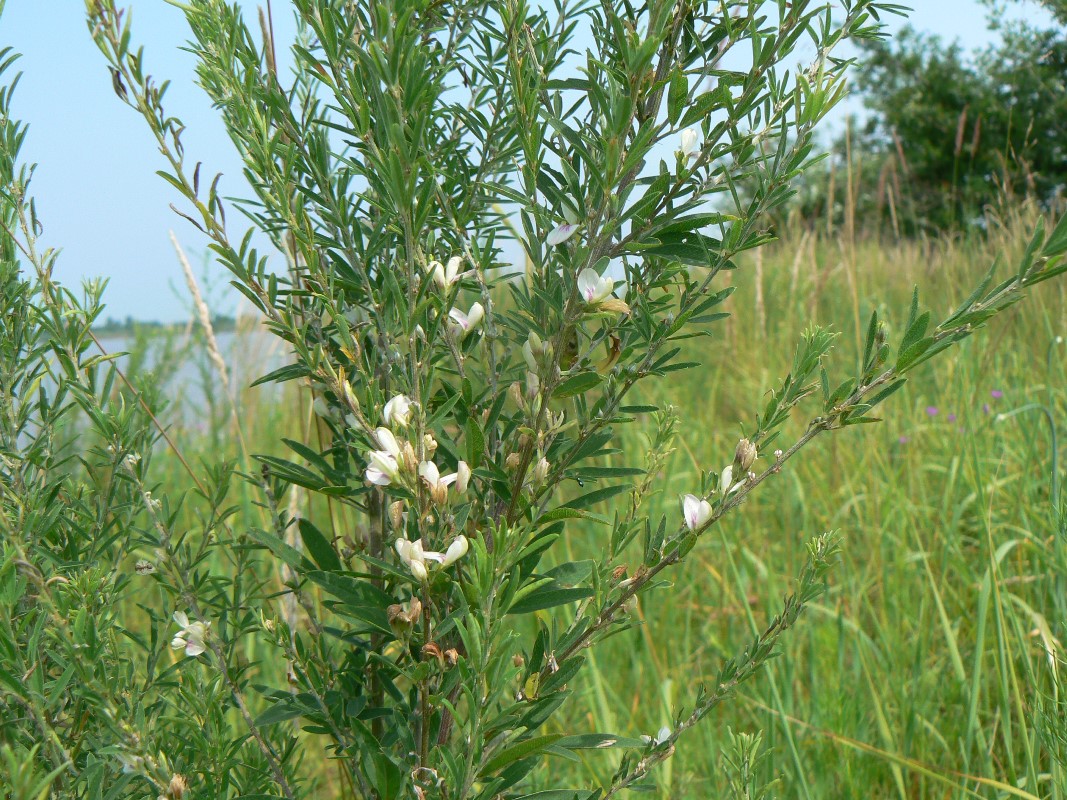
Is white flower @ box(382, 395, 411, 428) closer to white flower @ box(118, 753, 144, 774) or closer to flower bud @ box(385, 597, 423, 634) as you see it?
flower bud @ box(385, 597, 423, 634)

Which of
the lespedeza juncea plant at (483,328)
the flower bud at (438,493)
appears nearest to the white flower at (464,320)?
the lespedeza juncea plant at (483,328)

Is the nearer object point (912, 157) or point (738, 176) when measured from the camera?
point (738, 176)

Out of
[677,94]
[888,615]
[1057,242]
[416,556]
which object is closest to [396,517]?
[416,556]

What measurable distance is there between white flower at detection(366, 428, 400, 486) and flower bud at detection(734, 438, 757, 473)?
1.17 feet

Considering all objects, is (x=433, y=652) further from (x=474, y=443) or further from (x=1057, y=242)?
(x=1057, y=242)

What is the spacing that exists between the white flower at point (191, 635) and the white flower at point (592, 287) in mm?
608

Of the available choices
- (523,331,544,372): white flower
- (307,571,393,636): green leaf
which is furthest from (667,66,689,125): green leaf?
(307,571,393,636): green leaf

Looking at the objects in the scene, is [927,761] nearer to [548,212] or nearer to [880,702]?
[880,702]

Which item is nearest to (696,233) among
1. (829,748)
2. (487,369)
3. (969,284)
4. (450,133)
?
(487,369)

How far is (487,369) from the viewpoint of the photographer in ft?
3.21

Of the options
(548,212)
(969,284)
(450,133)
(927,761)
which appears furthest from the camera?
(969,284)

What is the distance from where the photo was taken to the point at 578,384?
2.60 ft

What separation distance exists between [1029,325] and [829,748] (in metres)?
3.20

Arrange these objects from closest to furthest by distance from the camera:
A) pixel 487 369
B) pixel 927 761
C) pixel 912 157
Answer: pixel 487 369, pixel 927 761, pixel 912 157
